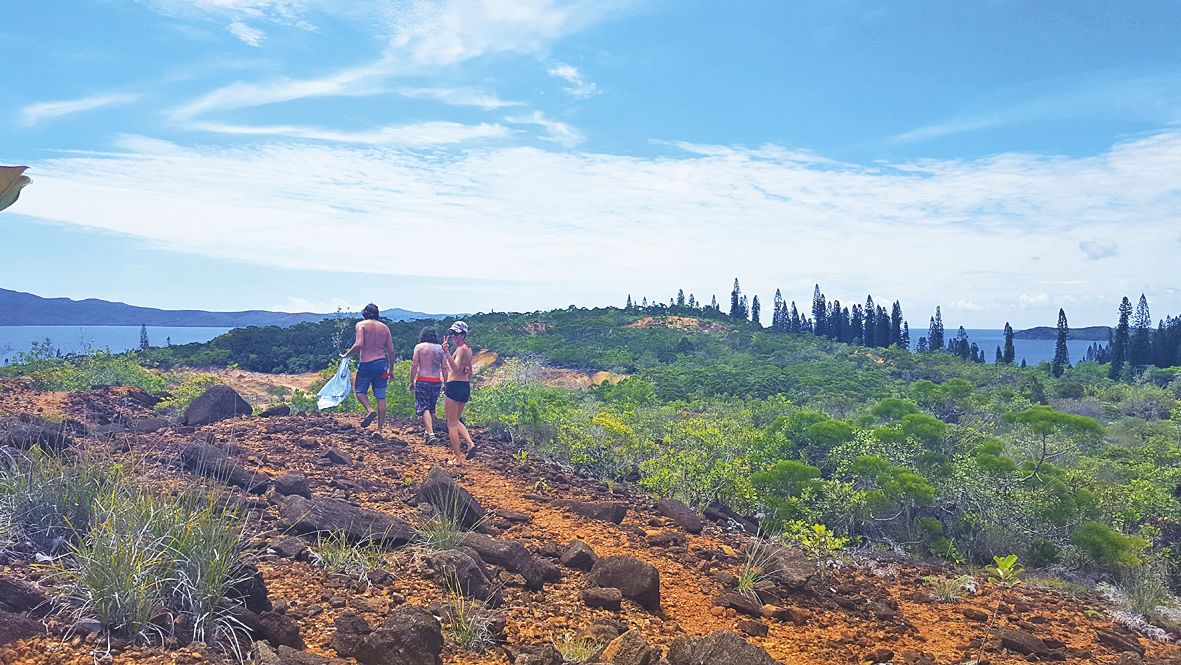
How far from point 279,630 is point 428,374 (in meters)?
6.83

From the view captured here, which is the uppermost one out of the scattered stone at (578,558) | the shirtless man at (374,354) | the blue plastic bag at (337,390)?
the shirtless man at (374,354)

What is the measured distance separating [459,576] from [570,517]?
9.20 ft

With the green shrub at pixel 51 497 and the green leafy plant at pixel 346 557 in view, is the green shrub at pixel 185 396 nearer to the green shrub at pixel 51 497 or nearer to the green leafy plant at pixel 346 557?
the green shrub at pixel 51 497

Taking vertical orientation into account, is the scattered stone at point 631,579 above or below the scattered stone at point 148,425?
A: below

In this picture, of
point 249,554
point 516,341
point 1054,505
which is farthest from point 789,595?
point 516,341

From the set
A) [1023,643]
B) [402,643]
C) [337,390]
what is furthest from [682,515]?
[337,390]

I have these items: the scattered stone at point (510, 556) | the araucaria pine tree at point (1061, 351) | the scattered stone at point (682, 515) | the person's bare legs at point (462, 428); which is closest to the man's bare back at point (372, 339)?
the person's bare legs at point (462, 428)

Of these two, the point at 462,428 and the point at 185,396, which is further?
the point at 185,396

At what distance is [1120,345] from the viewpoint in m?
43.2

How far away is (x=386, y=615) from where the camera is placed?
14.1 ft

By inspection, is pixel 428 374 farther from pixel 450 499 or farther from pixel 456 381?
pixel 450 499

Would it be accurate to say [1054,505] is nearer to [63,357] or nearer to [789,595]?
[789,595]

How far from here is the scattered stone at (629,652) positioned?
13.0 feet

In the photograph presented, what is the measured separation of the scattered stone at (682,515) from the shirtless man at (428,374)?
3.72 meters
